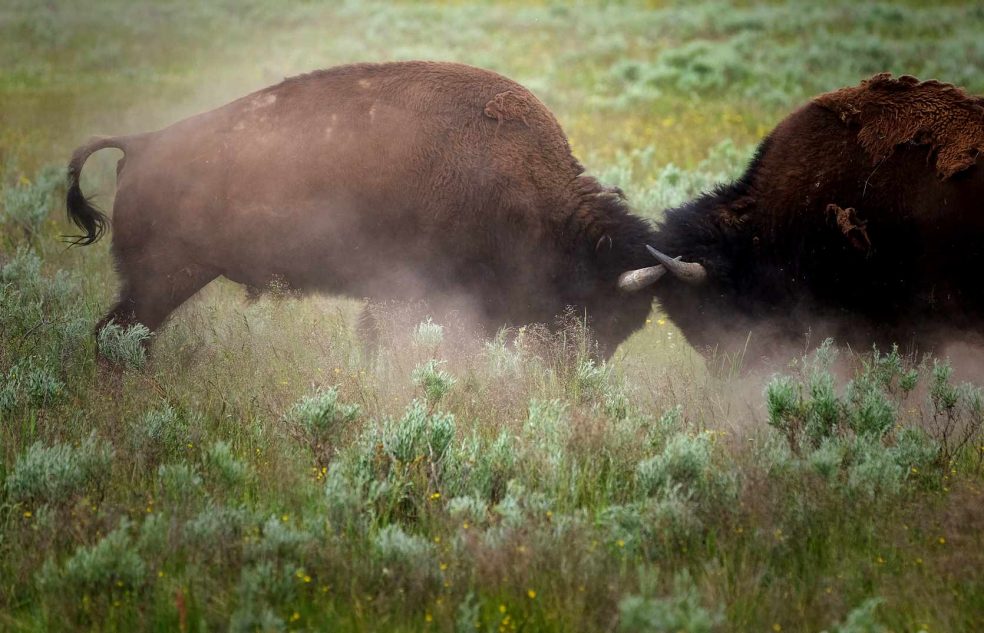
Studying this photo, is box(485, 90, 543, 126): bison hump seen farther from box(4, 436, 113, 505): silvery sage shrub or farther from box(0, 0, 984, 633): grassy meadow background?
box(4, 436, 113, 505): silvery sage shrub

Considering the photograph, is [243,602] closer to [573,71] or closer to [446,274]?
[446,274]

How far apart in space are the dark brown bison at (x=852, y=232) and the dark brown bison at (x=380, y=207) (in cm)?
49

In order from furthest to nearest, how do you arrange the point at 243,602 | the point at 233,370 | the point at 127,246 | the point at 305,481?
the point at 127,246, the point at 233,370, the point at 305,481, the point at 243,602

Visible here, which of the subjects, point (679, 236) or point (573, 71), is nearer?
point (679, 236)

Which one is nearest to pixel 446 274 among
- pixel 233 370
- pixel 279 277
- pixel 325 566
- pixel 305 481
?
pixel 279 277

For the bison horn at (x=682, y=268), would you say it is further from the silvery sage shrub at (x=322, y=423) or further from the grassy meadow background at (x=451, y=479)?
the silvery sage shrub at (x=322, y=423)

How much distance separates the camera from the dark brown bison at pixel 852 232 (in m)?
6.29

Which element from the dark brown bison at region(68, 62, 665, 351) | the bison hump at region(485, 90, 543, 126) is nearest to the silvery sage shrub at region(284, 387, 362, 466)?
the dark brown bison at region(68, 62, 665, 351)

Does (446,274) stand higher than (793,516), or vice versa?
(446,274)

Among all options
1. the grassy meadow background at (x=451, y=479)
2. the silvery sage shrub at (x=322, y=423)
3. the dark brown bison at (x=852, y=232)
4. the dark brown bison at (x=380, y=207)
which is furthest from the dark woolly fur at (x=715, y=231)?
the silvery sage shrub at (x=322, y=423)

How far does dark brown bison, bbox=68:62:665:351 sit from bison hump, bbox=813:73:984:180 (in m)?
1.61

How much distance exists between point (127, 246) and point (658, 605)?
4596 mm

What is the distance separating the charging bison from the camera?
6344mm

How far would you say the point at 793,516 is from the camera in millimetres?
3922
